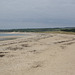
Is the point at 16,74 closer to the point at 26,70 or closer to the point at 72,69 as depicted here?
the point at 26,70

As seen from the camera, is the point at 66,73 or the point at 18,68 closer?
the point at 66,73

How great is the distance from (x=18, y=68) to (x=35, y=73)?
1.41 metres

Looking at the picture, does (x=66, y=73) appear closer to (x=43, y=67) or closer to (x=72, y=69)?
(x=72, y=69)

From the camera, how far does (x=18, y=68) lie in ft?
33.2

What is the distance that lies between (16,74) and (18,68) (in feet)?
3.81

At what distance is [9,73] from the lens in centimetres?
919

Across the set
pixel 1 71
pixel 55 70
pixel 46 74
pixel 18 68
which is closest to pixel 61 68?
pixel 55 70

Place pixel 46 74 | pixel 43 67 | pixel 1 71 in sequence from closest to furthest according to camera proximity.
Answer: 1. pixel 46 74
2. pixel 1 71
3. pixel 43 67

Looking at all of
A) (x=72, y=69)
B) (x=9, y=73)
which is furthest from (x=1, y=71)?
(x=72, y=69)

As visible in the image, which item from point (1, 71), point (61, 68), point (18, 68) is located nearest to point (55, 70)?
point (61, 68)

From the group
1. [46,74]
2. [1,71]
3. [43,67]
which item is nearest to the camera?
[46,74]

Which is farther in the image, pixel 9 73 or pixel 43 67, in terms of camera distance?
pixel 43 67

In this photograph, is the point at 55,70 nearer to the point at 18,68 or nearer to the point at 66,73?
the point at 66,73

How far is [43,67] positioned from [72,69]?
172cm
